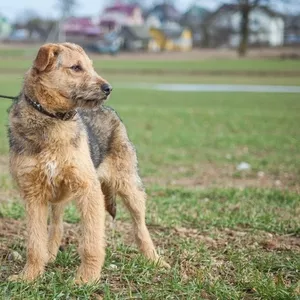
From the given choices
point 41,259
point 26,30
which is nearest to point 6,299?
point 41,259

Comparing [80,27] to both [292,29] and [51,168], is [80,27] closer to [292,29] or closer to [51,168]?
[292,29]

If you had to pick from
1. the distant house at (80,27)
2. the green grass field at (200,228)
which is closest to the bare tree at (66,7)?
the distant house at (80,27)

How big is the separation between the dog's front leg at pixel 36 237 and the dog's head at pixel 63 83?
2.72 feet

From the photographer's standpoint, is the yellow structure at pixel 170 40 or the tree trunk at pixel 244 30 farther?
the yellow structure at pixel 170 40

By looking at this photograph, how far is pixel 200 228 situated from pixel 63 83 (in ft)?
8.44

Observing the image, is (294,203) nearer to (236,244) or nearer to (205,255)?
(236,244)

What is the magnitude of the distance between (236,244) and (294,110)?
62.2 feet

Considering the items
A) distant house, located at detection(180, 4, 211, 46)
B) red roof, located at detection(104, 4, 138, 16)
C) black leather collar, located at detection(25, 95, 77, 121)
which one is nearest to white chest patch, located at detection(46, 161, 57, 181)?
black leather collar, located at detection(25, 95, 77, 121)

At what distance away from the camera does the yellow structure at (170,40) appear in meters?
94.4

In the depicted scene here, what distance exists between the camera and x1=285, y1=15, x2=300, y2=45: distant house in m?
86.2

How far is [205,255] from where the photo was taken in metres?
5.81

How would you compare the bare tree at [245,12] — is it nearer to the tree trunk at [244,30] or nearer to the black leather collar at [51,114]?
the tree trunk at [244,30]

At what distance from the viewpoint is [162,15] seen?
122 m

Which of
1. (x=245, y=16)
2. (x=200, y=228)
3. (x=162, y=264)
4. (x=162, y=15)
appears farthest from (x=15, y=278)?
(x=162, y=15)
